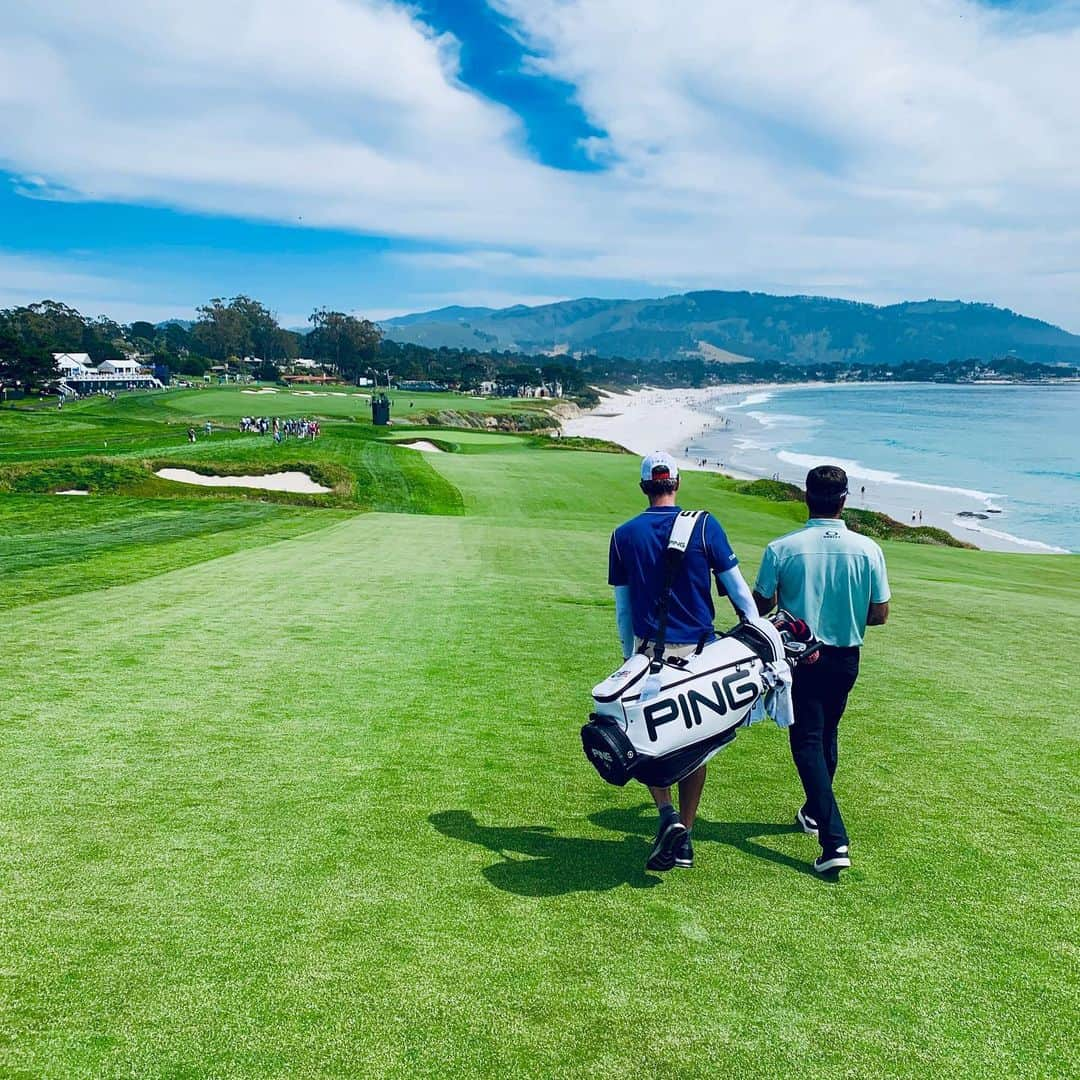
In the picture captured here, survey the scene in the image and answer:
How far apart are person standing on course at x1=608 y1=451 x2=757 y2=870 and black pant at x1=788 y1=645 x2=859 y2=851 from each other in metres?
0.87

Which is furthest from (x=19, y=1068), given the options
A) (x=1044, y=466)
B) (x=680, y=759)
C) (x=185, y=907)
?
(x=1044, y=466)

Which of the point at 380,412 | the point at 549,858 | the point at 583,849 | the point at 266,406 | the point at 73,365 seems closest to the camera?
the point at 549,858

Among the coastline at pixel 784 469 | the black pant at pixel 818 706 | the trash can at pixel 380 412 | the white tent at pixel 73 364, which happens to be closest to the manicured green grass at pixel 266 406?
the trash can at pixel 380 412

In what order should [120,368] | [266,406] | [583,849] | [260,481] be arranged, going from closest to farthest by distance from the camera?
[583,849], [260,481], [266,406], [120,368]

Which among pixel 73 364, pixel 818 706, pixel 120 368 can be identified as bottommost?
pixel 818 706

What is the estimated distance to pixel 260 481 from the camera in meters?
38.0

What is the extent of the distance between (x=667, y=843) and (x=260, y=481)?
3567 centimetres

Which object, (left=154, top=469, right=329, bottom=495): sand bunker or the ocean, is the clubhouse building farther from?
(left=154, top=469, right=329, bottom=495): sand bunker

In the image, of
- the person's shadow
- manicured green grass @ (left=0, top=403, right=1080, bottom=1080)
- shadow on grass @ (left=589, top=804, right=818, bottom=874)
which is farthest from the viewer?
shadow on grass @ (left=589, top=804, right=818, bottom=874)

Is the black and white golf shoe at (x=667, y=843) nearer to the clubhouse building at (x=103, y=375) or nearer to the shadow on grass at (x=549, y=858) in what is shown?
the shadow on grass at (x=549, y=858)

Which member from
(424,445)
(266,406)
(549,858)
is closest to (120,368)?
(266,406)

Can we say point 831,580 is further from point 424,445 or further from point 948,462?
point 948,462

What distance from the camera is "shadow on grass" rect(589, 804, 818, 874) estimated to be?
238 inches

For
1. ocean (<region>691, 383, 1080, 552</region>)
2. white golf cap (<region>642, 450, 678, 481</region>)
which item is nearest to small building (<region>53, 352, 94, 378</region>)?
ocean (<region>691, 383, 1080, 552</region>)
